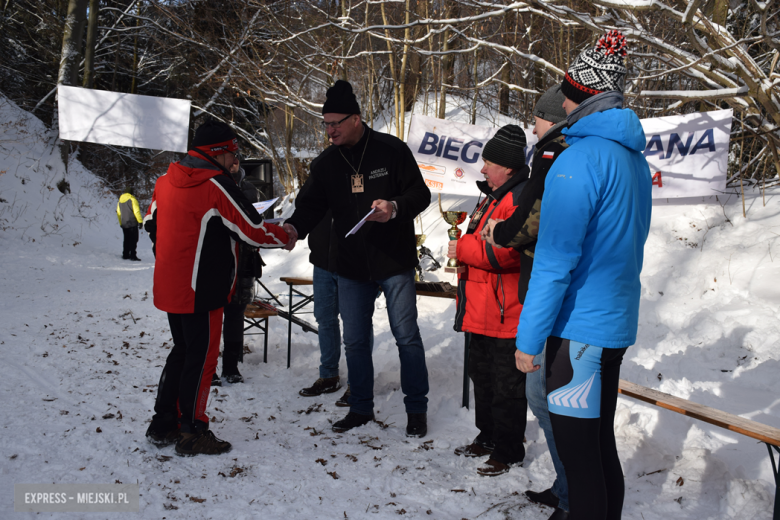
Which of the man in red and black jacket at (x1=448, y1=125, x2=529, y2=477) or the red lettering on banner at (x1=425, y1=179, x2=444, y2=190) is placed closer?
the man in red and black jacket at (x1=448, y1=125, x2=529, y2=477)

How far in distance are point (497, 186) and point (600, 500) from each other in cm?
181

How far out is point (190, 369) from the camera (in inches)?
122

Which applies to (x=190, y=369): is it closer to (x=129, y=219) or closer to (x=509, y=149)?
(x=509, y=149)

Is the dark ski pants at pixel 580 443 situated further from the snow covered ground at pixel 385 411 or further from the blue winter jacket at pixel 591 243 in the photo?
the snow covered ground at pixel 385 411

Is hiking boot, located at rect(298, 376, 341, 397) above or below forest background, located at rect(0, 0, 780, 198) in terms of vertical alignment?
below

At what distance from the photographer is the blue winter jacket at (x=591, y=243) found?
5.63 ft

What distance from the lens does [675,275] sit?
22.9 ft

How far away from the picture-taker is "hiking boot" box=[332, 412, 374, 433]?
11.7 feet

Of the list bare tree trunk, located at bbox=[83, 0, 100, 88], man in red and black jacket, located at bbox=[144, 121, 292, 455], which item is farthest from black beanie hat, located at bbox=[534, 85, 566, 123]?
bare tree trunk, located at bbox=[83, 0, 100, 88]

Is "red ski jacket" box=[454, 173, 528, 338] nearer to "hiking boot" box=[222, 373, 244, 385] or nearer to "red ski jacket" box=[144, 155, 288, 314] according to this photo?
"red ski jacket" box=[144, 155, 288, 314]

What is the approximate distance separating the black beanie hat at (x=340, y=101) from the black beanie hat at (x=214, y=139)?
63 centimetres

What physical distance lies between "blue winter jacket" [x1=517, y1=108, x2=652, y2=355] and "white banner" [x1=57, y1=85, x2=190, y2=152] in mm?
9242

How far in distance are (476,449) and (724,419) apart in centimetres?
133

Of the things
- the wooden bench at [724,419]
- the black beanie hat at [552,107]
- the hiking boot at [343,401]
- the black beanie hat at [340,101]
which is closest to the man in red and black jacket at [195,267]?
the black beanie hat at [340,101]
